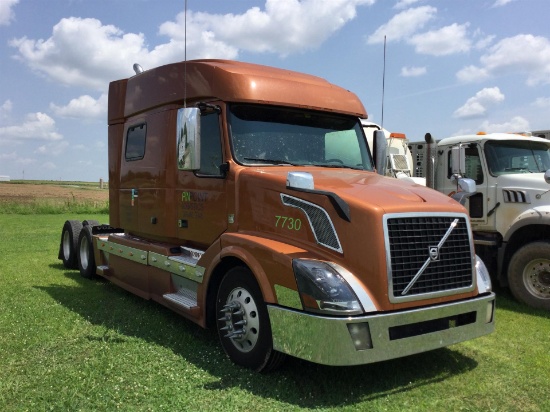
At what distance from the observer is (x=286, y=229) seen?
14.0ft

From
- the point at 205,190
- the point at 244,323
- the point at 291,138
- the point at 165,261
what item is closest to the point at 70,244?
the point at 165,261

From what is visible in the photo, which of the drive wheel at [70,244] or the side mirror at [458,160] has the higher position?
the side mirror at [458,160]

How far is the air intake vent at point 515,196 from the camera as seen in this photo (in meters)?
7.31

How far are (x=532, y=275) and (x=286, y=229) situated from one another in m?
4.58

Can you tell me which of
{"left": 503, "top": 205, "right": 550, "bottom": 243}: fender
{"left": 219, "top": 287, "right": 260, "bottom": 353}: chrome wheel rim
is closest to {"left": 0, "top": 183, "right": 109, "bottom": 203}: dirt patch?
{"left": 503, "top": 205, "right": 550, "bottom": 243}: fender

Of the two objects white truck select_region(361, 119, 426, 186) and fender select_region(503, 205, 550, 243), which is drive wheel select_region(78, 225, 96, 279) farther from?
fender select_region(503, 205, 550, 243)

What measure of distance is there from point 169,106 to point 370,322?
11.9 ft

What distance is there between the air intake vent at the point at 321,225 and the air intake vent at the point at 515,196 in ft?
15.3

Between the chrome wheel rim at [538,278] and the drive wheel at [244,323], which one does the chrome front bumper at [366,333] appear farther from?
the chrome wheel rim at [538,278]

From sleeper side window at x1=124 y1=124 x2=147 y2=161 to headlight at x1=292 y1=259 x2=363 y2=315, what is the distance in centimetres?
353

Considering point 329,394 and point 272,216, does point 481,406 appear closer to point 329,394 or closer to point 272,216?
point 329,394

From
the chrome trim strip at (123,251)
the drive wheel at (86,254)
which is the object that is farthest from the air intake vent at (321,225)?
the drive wheel at (86,254)

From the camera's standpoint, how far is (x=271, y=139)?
495cm

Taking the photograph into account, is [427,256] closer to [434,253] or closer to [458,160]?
[434,253]
